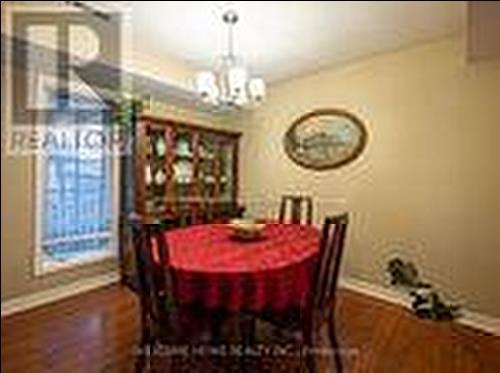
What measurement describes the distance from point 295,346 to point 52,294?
4.18 ft

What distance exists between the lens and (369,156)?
209cm

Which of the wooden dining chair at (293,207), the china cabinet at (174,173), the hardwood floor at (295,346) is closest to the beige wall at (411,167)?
the wooden dining chair at (293,207)

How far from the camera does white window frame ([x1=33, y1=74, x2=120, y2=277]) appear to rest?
130cm

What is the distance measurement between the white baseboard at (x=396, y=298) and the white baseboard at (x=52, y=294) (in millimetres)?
1382

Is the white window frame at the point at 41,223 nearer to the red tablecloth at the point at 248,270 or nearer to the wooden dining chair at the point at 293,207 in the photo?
the red tablecloth at the point at 248,270

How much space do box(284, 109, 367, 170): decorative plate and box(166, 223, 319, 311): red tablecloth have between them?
504 mm

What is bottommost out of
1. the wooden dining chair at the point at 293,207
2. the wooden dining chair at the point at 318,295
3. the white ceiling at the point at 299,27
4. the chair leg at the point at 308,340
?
the chair leg at the point at 308,340

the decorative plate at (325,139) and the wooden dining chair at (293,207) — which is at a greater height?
the decorative plate at (325,139)

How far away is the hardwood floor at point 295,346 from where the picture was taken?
2.27m

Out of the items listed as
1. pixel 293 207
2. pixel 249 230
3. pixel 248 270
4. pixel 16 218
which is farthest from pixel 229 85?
pixel 16 218

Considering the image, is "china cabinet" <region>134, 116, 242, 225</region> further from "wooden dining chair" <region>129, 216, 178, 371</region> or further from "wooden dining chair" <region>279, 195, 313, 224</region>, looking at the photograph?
"wooden dining chair" <region>279, 195, 313, 224</region>

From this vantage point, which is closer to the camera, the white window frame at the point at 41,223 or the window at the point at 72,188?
the white window frame at the point at 41,223

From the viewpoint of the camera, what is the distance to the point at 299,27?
1.20 m

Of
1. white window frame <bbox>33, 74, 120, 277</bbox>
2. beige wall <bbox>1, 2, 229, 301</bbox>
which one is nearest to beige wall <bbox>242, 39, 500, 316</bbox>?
beige wall <bbox>1, 2, 229, 301</bbox>
